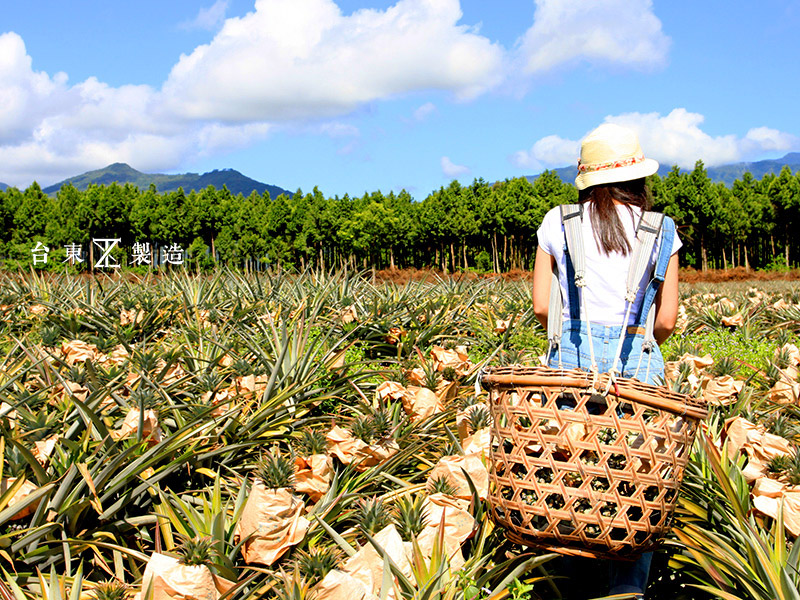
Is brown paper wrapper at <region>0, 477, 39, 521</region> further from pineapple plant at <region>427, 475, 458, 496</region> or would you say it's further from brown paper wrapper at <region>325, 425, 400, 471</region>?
pineapple plant at <region>427, 475, 458, 496</region>

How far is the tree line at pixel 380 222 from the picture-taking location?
41.0 meters

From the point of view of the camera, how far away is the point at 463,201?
44.7 metres

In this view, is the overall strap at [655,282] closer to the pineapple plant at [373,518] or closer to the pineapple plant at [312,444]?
the pineapple plant at [373,518]

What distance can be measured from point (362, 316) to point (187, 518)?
2.53 metres

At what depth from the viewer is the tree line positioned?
4100cm

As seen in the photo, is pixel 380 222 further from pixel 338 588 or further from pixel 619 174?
pixel 338 588

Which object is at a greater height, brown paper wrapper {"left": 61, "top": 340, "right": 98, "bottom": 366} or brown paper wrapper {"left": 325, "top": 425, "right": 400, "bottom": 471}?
brown paper wrapper {"left": 61, "top": 340, "right": 98, "bottom": 366}

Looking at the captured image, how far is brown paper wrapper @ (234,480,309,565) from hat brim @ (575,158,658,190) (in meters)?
1.51

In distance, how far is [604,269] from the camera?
230 centimetres

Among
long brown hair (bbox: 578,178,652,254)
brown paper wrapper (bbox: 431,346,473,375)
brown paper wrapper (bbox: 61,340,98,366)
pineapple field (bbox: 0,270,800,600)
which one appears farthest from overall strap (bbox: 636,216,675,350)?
brown paper wrapper (bbox: 61,340,98,366)

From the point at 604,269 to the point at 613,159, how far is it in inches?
15.5

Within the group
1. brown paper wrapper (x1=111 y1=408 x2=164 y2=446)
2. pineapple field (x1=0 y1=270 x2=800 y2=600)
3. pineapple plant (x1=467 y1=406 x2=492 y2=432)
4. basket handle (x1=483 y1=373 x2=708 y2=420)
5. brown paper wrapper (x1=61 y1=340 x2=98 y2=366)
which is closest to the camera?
basket handle (x1=483 y1=373 x2=708 y2=420)

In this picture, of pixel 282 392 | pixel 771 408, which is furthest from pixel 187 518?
pixel 771 408

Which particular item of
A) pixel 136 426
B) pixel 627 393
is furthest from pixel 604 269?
pixel 136 426
